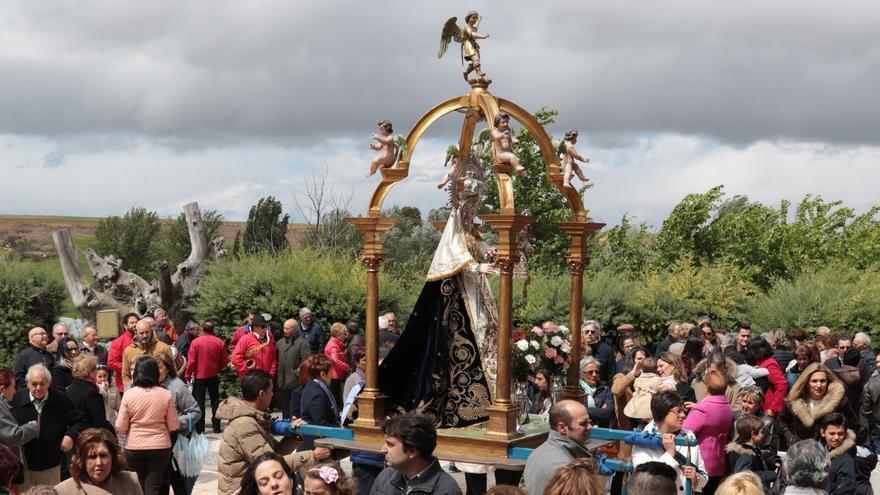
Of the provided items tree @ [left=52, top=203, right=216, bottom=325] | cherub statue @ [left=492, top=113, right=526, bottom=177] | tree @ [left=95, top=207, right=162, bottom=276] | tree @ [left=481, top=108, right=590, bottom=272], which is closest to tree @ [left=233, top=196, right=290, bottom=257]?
tree @ [left=95, top=207, right=162, bottom=276]

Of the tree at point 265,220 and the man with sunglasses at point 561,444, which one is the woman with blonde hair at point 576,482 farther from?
the tree at point 265,220

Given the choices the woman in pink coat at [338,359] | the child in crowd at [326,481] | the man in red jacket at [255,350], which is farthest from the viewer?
the man in red jacket at [255,350]

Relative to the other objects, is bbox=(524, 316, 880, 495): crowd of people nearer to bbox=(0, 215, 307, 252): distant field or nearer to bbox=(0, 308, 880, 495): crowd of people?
bbox=(0, 308, 880, 495): crowd of people

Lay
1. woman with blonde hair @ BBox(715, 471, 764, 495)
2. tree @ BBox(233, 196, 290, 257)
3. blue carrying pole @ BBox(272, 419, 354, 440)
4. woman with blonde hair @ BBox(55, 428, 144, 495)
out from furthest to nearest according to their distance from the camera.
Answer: tree @ BBox(233, 196, 290, 257)
blue carrying pole @ BBox(272, 419, 354, 440)
woman with blonde hair @ BBox(55, 428, 144, 495)
woman with blonde hair @ BBox(715, 471, 764, 495)

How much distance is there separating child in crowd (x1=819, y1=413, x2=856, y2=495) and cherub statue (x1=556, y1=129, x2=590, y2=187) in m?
2.84

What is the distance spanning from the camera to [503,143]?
853cm

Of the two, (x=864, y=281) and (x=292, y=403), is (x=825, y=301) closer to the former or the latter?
(x=864, y=281)

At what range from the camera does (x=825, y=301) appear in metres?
19.0

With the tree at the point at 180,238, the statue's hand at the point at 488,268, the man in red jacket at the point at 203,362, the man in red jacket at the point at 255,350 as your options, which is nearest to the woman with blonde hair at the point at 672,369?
the statue's hand at the point at 488,268

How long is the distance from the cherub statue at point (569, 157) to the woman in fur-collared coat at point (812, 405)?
2543mm

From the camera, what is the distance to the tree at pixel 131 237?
64.8 metres

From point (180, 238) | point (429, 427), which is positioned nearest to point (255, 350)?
point (429, 427)

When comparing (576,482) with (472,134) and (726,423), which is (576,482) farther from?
(472,134)

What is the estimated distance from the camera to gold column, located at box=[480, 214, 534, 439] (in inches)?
331
